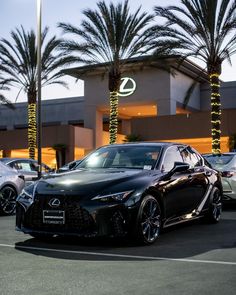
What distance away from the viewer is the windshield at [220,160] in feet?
42.6

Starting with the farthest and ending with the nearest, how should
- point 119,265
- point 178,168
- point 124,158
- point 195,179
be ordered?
point 195,179 → point 124,158 → point 178,168 → point 119,265

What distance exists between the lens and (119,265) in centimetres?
585

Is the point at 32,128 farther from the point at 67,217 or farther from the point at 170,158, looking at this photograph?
the point at 67,217

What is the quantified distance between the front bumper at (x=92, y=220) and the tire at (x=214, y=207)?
2.98 meters

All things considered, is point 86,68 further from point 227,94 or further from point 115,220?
point 115,220

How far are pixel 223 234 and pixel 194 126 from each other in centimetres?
2651

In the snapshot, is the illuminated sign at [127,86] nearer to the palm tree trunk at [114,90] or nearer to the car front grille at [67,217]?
the palm tree trunk at [114,90]

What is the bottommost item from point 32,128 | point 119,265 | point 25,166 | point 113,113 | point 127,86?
point 119,265

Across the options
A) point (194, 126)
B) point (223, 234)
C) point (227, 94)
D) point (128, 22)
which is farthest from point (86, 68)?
point (223, 234)

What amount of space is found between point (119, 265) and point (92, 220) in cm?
Answer: 110

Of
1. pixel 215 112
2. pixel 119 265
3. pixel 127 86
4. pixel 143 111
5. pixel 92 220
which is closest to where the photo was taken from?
pixel 119 265

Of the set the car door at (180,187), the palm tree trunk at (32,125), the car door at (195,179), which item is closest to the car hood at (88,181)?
A: the car door at (180,187)

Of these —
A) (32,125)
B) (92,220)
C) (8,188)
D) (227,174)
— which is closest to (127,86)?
(32,125)

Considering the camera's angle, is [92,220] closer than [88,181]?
Yes
